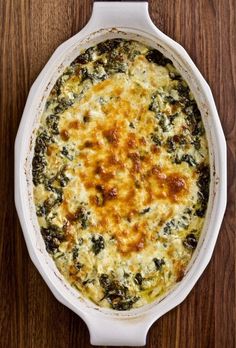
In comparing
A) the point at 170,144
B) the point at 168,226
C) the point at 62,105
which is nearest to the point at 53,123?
the point at 62,105

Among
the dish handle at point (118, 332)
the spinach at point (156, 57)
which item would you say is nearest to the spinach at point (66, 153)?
the spinach at point (156, 57)

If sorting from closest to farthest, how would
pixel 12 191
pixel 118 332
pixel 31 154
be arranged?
1. pixel 118 332
2. pixel 31 154
3. pixel 12 191

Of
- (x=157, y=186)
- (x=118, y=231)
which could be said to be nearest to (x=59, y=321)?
(x=118, y=231)

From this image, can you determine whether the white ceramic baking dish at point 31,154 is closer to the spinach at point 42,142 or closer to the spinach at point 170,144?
the spinach at point 42,142

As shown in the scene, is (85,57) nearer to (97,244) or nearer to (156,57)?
(156,57)

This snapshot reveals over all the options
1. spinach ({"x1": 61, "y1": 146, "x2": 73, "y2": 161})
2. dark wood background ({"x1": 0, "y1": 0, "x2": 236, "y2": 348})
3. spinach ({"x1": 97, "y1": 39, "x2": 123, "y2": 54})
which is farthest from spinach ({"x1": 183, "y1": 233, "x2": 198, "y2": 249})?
spinach ({"x1": 97, "y1": 39, "x2": 123, "y2": 54})

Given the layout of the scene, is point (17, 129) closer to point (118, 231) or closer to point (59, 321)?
point (118, 231)

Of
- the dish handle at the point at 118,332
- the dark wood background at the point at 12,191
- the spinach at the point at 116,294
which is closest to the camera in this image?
the dish handle at the point at 118,332
